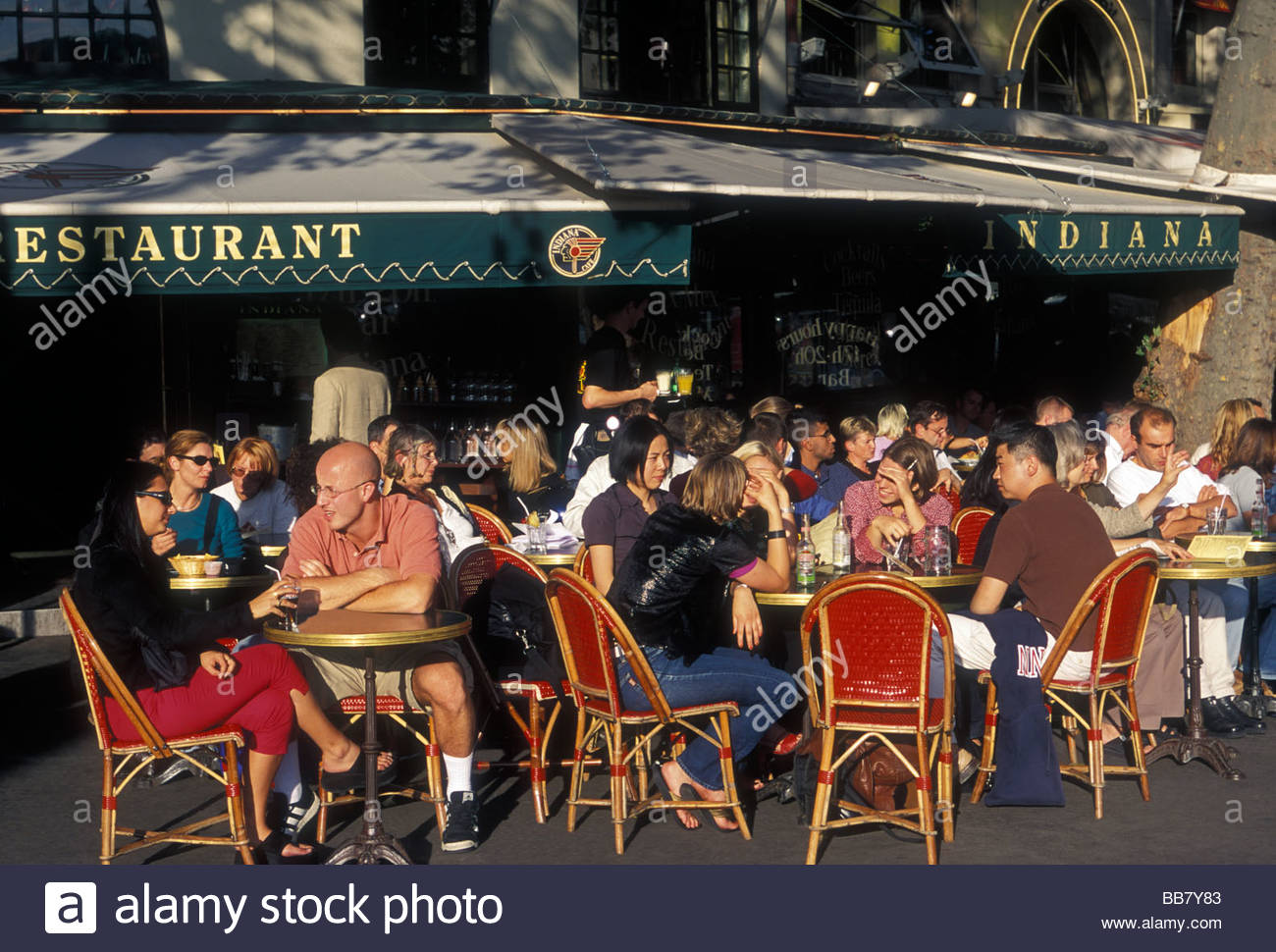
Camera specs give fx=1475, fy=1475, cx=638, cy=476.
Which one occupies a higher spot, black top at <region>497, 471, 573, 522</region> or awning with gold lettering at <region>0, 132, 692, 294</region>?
awning with gold lettering at <region>0, 132, 692, 294</region>

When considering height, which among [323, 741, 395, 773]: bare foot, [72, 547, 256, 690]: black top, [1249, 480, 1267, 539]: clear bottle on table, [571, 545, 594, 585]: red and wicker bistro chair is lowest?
[323, 741, 395, 773]: bare foot

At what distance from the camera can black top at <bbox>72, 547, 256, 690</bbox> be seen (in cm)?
486

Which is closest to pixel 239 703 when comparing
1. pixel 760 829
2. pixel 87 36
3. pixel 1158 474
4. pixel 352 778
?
pixel 352 778

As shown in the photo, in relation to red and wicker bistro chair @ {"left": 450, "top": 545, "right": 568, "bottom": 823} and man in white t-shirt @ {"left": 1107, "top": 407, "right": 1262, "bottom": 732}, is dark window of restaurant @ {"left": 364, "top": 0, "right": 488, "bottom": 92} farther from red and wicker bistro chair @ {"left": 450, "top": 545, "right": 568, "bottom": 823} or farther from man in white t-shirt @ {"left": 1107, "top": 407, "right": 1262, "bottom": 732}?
red and wicker bistro chair @ {"left": 450, "top": 545, "right": 568, "bottom": 823}

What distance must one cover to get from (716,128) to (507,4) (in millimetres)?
2313

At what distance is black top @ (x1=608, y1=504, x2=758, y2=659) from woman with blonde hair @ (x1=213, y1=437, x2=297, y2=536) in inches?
120

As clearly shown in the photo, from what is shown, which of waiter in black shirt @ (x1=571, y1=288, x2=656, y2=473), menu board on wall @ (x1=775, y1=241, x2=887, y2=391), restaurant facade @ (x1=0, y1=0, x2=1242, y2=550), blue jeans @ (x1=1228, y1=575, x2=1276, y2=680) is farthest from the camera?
menu board on wall @ (x1=775, y1=241, x2=887, y2=391)

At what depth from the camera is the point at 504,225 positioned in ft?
26.6

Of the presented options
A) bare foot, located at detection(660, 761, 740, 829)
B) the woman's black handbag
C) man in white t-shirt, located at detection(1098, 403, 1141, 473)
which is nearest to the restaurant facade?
man in white t-shirt, located at detection(1098, 403, 1141, 473)

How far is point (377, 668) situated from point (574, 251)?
3.38 meters

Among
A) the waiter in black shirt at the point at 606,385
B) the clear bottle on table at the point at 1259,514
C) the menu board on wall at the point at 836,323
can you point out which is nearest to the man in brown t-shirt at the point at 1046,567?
the clear bottle on table at the point at 1259,514

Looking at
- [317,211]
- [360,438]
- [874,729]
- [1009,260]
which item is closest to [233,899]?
[874,729]

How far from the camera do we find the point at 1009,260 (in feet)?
33.2

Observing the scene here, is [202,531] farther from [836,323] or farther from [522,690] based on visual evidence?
[836,323]
